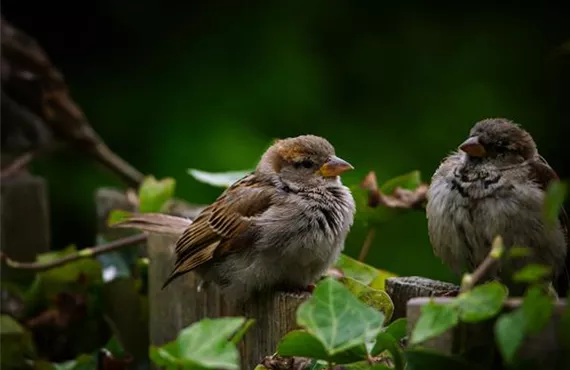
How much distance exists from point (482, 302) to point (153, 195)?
1538 millimetres

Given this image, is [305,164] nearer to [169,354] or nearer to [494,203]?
[494,203]

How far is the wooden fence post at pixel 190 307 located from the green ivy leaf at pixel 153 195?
0.59 ft

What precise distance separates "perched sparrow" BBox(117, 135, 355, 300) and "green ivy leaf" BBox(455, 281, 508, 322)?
3.29 ft

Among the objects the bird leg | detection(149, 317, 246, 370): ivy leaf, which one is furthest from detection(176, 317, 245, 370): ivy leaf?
the bird leg

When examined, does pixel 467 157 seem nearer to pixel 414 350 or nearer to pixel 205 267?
pixel 205 267

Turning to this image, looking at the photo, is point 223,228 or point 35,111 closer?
point 223,228

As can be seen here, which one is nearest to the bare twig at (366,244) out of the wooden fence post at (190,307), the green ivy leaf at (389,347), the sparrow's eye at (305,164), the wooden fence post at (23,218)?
the sparrow's eye at (305,164)

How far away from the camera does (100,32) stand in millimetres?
4664

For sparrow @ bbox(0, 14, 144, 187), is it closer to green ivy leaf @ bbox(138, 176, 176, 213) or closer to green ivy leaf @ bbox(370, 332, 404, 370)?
green ivy leaf @ bbox(138, 176, 176, 213)

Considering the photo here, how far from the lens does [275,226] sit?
2.14m

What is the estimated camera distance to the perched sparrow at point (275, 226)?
2111mm

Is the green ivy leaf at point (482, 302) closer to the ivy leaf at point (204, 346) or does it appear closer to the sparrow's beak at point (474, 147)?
the ivy leaf at point (204, 346)

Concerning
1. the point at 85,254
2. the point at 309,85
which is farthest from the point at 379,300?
the point at 309,85

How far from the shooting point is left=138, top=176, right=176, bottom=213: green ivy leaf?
2520 millimetres
